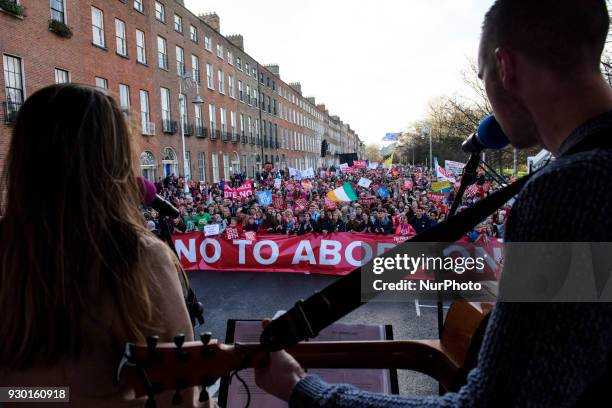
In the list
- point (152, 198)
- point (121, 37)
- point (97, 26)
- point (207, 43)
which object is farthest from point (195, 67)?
point (152, 198)

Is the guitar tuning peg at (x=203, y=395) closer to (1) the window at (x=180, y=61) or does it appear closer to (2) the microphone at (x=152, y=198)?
(2) the microphone at (x=152, y=198)

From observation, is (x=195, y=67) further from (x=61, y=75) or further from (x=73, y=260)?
(x=73, y=260)

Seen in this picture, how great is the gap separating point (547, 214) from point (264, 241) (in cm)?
879

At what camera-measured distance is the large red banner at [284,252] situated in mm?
8859

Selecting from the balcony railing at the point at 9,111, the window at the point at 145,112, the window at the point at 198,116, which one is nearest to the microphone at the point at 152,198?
A: the balcony railing at the point at 9,111

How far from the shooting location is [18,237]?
1.21m

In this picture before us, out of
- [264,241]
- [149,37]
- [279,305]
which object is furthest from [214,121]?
[279,305]

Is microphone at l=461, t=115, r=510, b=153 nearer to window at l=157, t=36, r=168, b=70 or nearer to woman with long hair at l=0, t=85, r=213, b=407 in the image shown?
woman with long hair at l=0, t=85, r=213, b=407

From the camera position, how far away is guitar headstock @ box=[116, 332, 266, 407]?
1188 mm

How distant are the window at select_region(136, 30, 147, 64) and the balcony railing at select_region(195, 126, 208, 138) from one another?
7.27 m

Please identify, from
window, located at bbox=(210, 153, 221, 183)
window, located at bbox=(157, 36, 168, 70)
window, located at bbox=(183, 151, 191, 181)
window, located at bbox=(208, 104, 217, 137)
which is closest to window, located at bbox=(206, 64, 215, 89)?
window, located at bbox=(208, 104, 217, 137)

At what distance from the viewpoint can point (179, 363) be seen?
1.23m

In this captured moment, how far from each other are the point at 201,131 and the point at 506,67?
32.3m

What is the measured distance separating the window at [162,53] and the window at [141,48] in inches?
68.4
